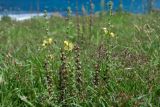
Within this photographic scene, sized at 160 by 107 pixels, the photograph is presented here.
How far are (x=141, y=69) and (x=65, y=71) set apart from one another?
0.91 metres

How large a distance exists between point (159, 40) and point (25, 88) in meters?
2.31

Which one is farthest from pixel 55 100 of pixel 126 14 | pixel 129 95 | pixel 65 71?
pixel 126 14

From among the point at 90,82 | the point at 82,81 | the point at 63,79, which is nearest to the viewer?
the point at 63,79

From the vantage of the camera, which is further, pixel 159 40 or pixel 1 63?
pixel 159 40

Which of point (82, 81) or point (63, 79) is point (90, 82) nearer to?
point (82, 81)

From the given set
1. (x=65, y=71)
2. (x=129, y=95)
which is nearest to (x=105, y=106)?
(x=129, y=95)

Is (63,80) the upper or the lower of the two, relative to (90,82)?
upper

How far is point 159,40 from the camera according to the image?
6.35 m

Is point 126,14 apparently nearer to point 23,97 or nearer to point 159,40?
point 159,40

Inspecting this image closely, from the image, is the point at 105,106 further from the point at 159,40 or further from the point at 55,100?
the point at 159,40

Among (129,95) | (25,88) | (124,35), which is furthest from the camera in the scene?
(124,35)

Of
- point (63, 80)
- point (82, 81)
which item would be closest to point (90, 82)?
point (82, 81)

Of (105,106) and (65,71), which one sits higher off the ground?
(65,71)

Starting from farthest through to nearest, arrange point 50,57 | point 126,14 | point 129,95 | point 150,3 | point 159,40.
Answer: point 150,3, point 126,14, point 159,40, point 50,57, point 129,95
